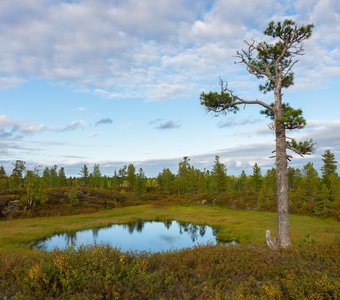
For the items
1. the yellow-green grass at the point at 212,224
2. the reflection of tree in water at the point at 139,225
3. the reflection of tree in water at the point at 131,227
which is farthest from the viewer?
the reflection of tree in water at the point at 139,225

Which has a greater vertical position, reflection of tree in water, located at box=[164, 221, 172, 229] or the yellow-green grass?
the yellow-green grass

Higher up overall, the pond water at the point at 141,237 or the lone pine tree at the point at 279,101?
the lone pine tree at the point at 279,101

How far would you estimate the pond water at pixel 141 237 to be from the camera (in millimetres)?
35534

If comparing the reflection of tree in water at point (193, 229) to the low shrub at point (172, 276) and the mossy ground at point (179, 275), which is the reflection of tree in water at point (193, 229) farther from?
the low shrub at point (172, 276)

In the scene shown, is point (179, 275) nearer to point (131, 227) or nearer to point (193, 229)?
point (193, 229)

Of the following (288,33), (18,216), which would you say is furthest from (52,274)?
(18,216)

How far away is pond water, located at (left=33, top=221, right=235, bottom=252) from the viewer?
117 feet

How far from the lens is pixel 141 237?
42094mm

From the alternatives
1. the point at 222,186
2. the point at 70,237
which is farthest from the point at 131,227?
the point at 222,186

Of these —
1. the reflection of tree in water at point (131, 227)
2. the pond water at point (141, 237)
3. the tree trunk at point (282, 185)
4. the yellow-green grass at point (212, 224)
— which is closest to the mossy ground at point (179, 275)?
the tree trunk at point (282, 185)

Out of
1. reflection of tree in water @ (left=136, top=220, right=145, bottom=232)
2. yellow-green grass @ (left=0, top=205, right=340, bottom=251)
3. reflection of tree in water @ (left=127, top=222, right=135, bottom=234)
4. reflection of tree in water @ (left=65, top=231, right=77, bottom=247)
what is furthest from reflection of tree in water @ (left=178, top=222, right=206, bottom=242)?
reflection of tree in water @ (left=65, top=231, right=77, bottom=247)

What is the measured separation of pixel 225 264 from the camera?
954 cm

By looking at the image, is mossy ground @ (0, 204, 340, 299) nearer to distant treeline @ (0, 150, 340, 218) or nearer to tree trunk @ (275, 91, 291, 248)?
tree trunk @ (275, 91, 291, 248)

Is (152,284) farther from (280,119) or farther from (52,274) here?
(280,119)
